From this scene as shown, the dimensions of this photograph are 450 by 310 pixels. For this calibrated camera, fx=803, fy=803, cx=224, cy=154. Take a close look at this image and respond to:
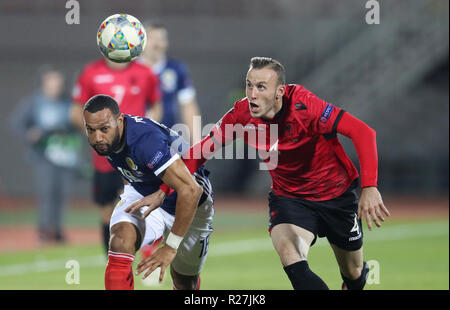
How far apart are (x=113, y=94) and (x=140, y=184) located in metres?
3.27

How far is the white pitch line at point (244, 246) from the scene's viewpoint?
446 inches

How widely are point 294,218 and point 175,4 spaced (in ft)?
60.1

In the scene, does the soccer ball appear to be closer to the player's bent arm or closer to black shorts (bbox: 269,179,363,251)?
the player's bent arm

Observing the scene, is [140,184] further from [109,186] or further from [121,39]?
[109,186]

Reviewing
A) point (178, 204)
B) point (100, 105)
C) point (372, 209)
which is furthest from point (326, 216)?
point (100, 105)

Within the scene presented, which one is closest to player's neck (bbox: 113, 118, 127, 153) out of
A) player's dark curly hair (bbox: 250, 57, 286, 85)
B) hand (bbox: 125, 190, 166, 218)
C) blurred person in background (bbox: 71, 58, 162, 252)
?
hand (bbox: 125, 190, 166, 218)

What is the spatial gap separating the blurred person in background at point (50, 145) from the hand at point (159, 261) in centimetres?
856

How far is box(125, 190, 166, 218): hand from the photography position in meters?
6.18

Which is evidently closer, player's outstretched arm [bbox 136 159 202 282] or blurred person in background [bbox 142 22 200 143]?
player's outstretched arm [bbox 136 159 202 282]

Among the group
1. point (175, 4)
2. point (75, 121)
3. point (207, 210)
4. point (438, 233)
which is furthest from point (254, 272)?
point (175, 4)

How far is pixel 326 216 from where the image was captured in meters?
6.88

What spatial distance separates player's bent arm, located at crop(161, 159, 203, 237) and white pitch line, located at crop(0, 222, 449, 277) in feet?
17.8

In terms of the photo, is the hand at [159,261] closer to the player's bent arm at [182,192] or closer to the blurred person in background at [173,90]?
the player's bent arm at [182,192]

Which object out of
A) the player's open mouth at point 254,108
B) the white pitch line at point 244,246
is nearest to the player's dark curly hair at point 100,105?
the player's open mouth at point 254,108
